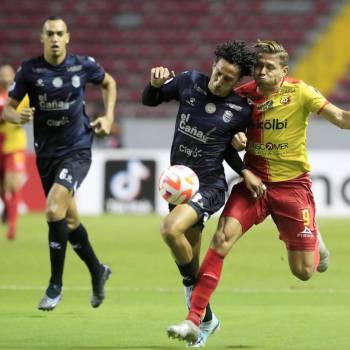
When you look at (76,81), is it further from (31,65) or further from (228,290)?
(228,290)

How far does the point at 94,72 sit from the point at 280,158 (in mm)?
2297

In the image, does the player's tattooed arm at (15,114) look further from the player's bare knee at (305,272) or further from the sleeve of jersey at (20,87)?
the player's bare knee at (305,272)

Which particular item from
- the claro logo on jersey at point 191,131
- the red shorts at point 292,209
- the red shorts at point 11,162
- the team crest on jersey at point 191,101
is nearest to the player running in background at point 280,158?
the red shorts at point 292,209

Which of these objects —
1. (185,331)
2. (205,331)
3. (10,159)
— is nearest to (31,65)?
(205,331)

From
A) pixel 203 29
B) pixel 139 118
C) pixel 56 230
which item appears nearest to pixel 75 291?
pixel 56 230

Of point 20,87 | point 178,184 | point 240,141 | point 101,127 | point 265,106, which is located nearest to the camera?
point 178,184

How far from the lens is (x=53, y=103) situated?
876 cm

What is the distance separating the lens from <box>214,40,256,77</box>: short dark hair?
7.01m

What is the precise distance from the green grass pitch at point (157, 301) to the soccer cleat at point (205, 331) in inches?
2.7

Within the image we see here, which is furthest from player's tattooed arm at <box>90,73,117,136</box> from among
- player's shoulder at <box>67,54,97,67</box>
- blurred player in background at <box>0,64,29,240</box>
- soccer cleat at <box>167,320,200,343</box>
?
blurred player in background at <box>0,64,29,240</box>

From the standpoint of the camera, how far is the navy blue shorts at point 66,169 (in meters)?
8.59

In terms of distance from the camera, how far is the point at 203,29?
24.9 meters

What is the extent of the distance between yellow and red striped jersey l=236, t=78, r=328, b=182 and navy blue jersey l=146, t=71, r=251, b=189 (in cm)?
13

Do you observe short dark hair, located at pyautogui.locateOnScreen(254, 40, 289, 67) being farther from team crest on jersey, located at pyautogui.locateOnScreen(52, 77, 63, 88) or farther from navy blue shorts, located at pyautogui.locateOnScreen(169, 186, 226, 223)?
team crest on jersey, located at pyautogui.locateOnScreen(52, 77, 63, 88)
